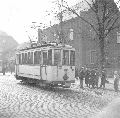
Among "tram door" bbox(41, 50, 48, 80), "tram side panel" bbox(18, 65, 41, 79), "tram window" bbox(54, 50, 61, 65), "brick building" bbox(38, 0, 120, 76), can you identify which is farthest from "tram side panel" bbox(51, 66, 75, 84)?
"brick building" bbox(38, 0, 120, 76)

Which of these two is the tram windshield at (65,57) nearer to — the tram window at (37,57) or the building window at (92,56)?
the tram window at (37,57)

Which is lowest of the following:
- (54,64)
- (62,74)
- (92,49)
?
(62,74)

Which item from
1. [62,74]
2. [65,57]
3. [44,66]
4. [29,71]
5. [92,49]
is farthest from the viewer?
[92,49]

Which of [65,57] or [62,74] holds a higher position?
[65,57]

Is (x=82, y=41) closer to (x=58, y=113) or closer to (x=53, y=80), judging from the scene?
(x=53, y=80)

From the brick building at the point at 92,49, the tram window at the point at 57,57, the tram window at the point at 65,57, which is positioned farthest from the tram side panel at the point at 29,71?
the brick building at the point at 92,49

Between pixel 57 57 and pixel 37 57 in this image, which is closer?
pixel 57 57

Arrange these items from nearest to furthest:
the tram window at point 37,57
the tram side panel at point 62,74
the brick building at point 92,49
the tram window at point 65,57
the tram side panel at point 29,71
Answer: the tram side panel at point 62,74, the tram window at point 65,57, the tram window at point 37,57, the tram side panel at point 29,71, the brick building at point 92,49

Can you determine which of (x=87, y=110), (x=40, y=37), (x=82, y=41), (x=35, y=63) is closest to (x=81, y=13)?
(x=82, y=41)

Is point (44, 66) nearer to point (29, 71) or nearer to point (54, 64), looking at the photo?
point (54, 64)

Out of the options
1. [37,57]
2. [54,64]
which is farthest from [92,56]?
[54,64]

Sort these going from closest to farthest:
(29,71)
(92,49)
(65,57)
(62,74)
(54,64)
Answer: (54,64) → (62,74) → (65,57) → (29,71) → (92,49)

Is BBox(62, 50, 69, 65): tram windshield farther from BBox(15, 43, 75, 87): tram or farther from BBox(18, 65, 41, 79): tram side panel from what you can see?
BBox(18, 65, 41, 79): tram side panel

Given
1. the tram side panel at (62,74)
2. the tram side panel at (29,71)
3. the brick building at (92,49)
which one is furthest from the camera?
the brick building at (92,49)
